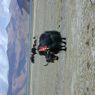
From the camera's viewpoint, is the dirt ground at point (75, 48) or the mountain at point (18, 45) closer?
the dirt ground at point (75, 48)

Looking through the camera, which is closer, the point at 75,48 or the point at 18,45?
the point at 75,48

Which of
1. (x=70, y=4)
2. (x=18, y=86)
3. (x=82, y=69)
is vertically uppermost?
(x=70, y=4)

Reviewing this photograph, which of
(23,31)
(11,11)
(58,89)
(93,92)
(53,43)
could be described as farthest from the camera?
(11,11)

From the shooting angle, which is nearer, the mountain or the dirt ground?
the dirt ground

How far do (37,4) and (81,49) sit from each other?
3600mm

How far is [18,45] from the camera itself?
7516 millimetres

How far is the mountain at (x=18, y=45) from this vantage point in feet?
22.7

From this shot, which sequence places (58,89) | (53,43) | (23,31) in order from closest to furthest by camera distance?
(53,43) → (58,89) → (23,31)

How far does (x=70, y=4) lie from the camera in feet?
10.4

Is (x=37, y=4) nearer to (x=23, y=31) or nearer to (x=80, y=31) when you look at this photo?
(x=23, y=31)

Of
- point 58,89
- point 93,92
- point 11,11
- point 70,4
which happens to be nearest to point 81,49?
point 93,92

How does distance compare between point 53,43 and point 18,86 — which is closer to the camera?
point 53,43

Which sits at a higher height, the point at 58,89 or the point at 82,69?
the point at 82,69

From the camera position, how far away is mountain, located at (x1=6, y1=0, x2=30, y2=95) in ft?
22.7
